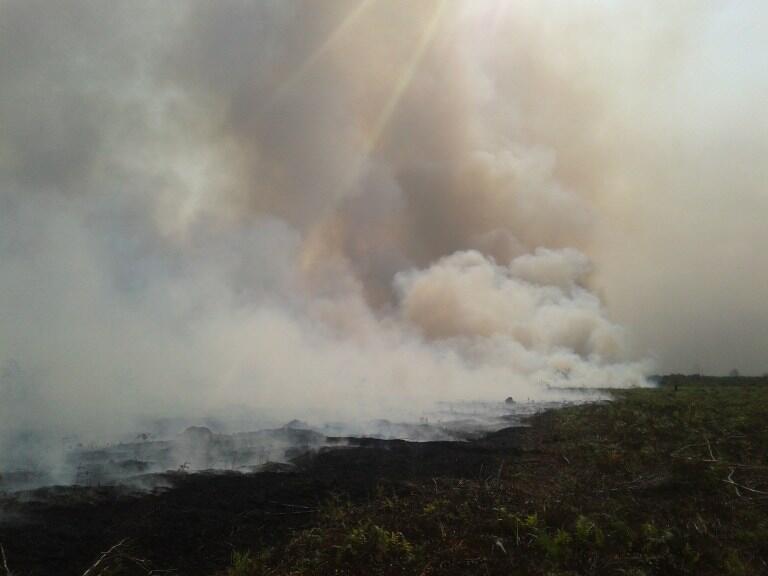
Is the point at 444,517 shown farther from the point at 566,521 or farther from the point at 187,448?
the point at 187,448

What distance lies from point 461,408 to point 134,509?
1177 inches

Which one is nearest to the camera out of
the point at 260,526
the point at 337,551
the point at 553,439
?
the point at 337,551

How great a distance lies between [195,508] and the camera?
1416cm

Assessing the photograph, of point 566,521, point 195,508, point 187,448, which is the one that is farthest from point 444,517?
point 187,448

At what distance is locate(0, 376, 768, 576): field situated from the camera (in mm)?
10191

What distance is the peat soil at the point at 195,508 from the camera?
37.4 ft

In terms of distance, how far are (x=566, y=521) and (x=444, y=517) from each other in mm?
2716

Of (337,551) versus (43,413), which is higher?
(43,413)

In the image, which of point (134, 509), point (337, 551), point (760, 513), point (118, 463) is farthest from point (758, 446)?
point (118, 463)

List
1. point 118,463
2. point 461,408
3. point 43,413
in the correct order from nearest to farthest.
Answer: point 118,463
point 43,413
point 461,408

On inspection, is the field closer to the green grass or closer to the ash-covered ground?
the green grass

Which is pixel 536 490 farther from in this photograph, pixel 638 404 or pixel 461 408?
pixel 461 408

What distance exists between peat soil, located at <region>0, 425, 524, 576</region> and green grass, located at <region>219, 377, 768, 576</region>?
3.61ft

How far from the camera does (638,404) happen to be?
3166cm
